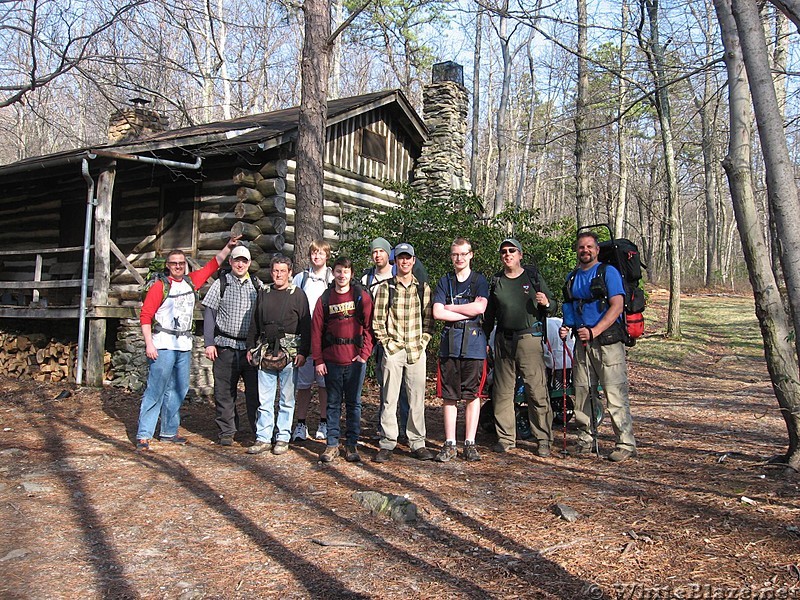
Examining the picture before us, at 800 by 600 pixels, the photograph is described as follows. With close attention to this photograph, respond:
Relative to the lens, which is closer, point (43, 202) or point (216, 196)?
point (216, 196)

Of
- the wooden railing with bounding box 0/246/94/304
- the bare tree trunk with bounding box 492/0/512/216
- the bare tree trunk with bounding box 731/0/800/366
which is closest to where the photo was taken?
the bare tree trunk with bounding box 731/0/800/366

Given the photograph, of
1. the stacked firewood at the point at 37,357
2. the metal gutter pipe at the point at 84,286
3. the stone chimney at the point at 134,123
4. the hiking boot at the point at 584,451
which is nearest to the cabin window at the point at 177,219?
the metal gutter pipe at the point at 84,286

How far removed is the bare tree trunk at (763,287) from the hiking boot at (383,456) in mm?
3218

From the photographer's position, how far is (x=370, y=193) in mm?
13570

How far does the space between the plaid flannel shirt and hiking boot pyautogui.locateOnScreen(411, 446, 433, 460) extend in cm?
80

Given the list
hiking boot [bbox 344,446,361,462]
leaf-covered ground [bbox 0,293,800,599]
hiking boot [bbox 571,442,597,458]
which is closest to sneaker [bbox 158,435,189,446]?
leaf-covered ground [bbox 0,293,800,599]

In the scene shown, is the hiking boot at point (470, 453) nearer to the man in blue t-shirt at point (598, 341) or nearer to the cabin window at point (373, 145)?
the man in blue t-shirt at point (598, 341)

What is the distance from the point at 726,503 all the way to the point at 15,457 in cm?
616

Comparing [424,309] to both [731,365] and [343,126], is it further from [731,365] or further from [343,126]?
[731,365]

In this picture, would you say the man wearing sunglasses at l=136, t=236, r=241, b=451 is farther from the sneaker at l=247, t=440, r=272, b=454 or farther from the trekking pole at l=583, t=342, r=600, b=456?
the trekking pole at l=583, t=342, r=600, b=456

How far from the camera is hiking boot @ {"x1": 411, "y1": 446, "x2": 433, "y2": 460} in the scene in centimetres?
598

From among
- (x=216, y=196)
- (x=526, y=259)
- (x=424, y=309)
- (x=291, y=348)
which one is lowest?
Answer: (x=291, y=348)

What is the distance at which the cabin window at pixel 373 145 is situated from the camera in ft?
44.0

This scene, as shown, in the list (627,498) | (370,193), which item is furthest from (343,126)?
(627,498)
